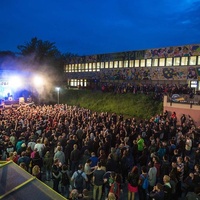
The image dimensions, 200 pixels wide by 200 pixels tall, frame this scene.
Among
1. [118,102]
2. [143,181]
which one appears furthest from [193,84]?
[143,181]

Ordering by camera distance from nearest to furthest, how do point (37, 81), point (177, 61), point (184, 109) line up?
1. point (184, 109)
2. point (177, 61)
3. point (37, 81)

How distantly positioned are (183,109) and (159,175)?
12.1m

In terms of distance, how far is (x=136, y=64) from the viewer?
3019 cm

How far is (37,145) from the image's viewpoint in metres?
8.75

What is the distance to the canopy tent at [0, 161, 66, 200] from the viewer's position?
2.95m

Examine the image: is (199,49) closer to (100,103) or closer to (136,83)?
(136,83)

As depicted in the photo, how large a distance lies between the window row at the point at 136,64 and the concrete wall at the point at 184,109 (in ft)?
27.5

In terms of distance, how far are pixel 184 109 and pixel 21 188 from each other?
56.3 ft

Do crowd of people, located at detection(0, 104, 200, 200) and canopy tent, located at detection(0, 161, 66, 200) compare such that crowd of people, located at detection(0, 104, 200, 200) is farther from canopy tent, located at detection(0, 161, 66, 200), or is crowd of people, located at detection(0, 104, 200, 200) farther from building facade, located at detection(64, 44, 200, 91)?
building facade, located at detection(64, 44, 200, 91)

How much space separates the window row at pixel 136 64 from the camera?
82.4 ft

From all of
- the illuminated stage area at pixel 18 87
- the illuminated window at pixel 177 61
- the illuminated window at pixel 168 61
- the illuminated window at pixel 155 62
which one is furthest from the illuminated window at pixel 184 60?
the illuminated stage area at pixel 18 87

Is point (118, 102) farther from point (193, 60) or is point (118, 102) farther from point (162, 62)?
point (193, 60)

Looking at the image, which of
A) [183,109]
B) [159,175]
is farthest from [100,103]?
[159,175]

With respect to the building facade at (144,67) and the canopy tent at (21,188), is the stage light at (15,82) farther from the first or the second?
the canopy tent at (21,188)
